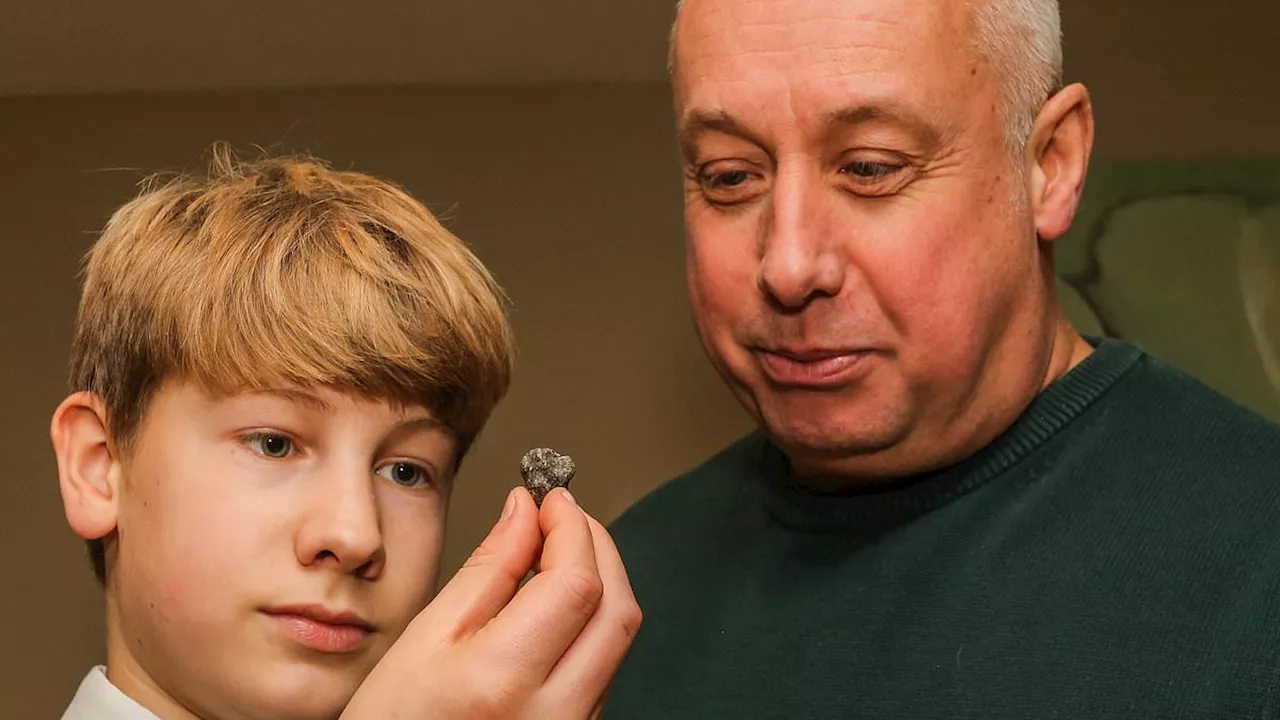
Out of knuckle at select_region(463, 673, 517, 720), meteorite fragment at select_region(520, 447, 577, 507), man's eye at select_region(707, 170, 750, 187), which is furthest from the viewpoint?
man's eye at select_region(707, 170, 750, 187)

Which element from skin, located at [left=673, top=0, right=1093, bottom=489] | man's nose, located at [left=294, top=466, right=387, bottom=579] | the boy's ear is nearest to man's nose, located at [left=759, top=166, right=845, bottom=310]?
skin, located at [left=673, top=0, right=1093, bottom=489]

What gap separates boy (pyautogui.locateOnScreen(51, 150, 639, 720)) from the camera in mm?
944

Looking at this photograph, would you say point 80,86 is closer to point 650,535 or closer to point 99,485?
point 99,485

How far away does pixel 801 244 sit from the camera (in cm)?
99

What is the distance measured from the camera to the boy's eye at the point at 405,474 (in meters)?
1.02

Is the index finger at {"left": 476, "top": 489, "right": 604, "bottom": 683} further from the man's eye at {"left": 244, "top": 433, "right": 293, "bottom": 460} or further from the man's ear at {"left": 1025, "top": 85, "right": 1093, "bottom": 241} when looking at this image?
the man's ear at {"left": 1025, "top": 85, "right": 1093, "bottom": 241}

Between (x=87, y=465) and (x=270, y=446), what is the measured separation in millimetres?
176

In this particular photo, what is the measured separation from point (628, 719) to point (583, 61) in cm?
77

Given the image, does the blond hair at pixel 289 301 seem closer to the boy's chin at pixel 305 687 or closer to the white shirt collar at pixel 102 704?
the white shirt collar at pixel 102 704

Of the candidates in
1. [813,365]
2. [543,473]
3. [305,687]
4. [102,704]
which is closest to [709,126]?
[813,365]

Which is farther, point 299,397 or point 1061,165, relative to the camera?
point 1061,165

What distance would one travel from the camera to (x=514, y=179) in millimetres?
1567

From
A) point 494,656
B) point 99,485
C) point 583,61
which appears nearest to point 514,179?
point 583,61

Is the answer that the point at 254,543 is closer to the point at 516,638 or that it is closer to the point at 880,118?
the point at 516,638
